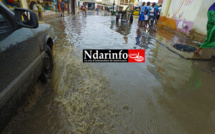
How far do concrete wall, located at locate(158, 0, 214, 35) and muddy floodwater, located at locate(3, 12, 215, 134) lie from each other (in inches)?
197

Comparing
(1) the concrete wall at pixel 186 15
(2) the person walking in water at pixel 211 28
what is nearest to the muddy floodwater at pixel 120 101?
(2) the person walking in water at pixel 211 28

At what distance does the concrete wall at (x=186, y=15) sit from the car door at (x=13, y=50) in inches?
330

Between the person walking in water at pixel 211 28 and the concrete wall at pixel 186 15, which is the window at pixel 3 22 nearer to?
the person walking in water at pixel 211 28

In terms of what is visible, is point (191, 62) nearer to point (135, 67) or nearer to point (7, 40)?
point (135, 67)

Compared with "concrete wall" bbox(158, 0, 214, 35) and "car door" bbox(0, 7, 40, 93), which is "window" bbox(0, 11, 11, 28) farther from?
"concrete wall" bbox(158, 0, 214, 35)

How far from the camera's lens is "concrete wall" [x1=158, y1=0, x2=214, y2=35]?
22.8 feet

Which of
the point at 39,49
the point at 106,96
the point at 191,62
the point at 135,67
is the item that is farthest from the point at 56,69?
the point at 191,62

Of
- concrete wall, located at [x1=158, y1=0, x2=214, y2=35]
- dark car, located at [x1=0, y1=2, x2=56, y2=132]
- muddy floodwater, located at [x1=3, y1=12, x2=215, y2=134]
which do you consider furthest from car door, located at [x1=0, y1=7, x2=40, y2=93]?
concrete wall, located at [x1=158, y1=0, x2=214, y2=35]

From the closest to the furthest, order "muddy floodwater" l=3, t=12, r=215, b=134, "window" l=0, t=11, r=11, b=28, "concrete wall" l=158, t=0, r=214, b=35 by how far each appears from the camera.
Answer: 1. "window" l=0, t=11, r=11, b=28
2. "muddy floodwater" l=3, t=12, r=215, b=134
3. "concrete wall" l=158, t=0, r=214, b=35

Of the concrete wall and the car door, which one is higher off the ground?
the concrete wall

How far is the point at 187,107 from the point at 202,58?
3.04 metres

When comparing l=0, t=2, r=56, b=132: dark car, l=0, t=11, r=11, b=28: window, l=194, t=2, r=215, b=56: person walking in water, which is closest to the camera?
l=0, t=2, r=56, b=132: dark car

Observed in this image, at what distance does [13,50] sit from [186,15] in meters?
10.4

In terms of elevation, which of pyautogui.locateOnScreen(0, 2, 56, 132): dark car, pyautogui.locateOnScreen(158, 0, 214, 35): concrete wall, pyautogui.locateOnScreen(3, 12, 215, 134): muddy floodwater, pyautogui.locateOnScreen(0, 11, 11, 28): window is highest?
pyautogui.locateOnScreen(158, 0, 214, 35): concrete wall
